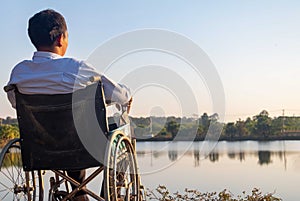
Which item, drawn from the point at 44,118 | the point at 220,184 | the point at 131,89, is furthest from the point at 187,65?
the point at 220,184

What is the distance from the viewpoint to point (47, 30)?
196 centimetres

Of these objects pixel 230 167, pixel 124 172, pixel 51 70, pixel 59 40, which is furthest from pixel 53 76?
pixel 230 167

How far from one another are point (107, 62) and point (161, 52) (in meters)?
0.36

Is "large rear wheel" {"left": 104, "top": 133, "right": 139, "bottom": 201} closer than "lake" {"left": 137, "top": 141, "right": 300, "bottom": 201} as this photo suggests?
Yes

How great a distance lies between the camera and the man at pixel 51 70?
1799mm

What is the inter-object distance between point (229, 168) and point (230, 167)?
0.51 ft

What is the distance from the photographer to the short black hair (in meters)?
1.95

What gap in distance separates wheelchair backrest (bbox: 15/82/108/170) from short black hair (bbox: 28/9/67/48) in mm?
281

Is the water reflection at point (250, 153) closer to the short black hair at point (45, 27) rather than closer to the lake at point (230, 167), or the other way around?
the lake at point (230, 167)

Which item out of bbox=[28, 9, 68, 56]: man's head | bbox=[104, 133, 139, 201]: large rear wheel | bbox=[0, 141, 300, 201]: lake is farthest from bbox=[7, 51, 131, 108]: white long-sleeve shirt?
bbox=[0, 141, 300, 201]: lake

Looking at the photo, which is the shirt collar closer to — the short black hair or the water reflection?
the short black hair

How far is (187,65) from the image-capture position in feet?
7.76

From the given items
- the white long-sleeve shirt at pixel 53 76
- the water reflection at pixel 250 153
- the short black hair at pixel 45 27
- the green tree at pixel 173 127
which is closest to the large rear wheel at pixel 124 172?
the white long-sleeve shirt at pixel 53 76

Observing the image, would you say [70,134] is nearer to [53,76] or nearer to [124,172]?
[53,76]
